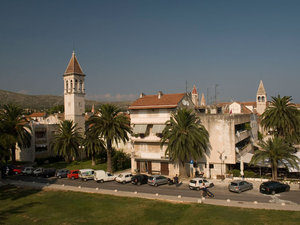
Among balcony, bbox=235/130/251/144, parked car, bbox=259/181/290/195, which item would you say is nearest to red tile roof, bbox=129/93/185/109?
balcony, bbox=235/130/251/144

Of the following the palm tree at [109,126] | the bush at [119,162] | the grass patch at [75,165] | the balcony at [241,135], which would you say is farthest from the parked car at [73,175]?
the balcony at [241,135]

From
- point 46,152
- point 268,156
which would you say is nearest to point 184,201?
point 268,156

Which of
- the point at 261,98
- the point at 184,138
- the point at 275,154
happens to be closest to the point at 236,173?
the point at 275,154

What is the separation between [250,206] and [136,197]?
1253cm

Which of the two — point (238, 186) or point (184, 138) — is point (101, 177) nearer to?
point (184, 138)

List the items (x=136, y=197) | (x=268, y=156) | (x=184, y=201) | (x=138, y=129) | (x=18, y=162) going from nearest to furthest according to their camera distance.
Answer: (x=184, y=201) → (x=136, y=197) → (x=268, y=156) → (x=138, y=129) → (x=18, y=162)

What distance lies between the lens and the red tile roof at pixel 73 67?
63.4 meters

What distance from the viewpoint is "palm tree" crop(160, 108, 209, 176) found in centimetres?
3859

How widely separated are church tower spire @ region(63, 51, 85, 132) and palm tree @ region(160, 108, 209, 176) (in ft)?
95.4

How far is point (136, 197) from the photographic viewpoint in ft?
102

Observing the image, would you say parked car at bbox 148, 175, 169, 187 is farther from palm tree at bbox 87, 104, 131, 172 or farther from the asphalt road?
palm tree at bbox 87, 104, 131, 172

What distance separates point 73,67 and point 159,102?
2944cm

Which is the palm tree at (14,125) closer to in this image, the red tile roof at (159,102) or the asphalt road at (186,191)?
the asphalt road at (186,191)

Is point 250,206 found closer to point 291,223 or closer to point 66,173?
point 291,223
